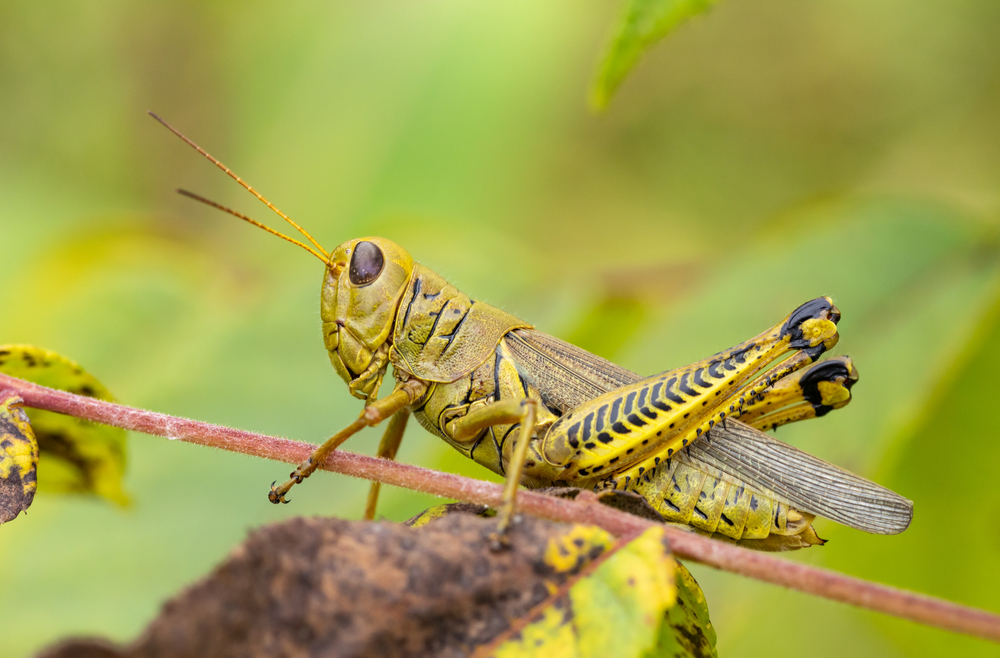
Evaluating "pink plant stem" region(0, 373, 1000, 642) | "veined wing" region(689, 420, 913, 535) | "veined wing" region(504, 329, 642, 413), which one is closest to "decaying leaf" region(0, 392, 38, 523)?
"pink plant stem" region(0, 373, 1000, 642)

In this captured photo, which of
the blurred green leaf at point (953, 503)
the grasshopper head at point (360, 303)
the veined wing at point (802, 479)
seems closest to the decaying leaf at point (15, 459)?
the grasshopper head at point (360, 303)

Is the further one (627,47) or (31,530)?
(31,530)

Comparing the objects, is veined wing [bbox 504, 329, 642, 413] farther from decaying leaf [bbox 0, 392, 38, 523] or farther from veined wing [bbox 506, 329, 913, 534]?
decaying leaf [bbox 0, 392, 38, 523]

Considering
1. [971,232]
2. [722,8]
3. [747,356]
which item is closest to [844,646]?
[971,232]

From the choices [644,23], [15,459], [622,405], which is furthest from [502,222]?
[15,459]

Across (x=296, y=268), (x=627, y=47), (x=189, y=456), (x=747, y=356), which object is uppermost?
(x=627, y=47)

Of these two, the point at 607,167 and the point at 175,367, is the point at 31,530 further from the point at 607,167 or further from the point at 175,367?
the point at 607,167

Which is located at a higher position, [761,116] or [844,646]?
[761,116]
